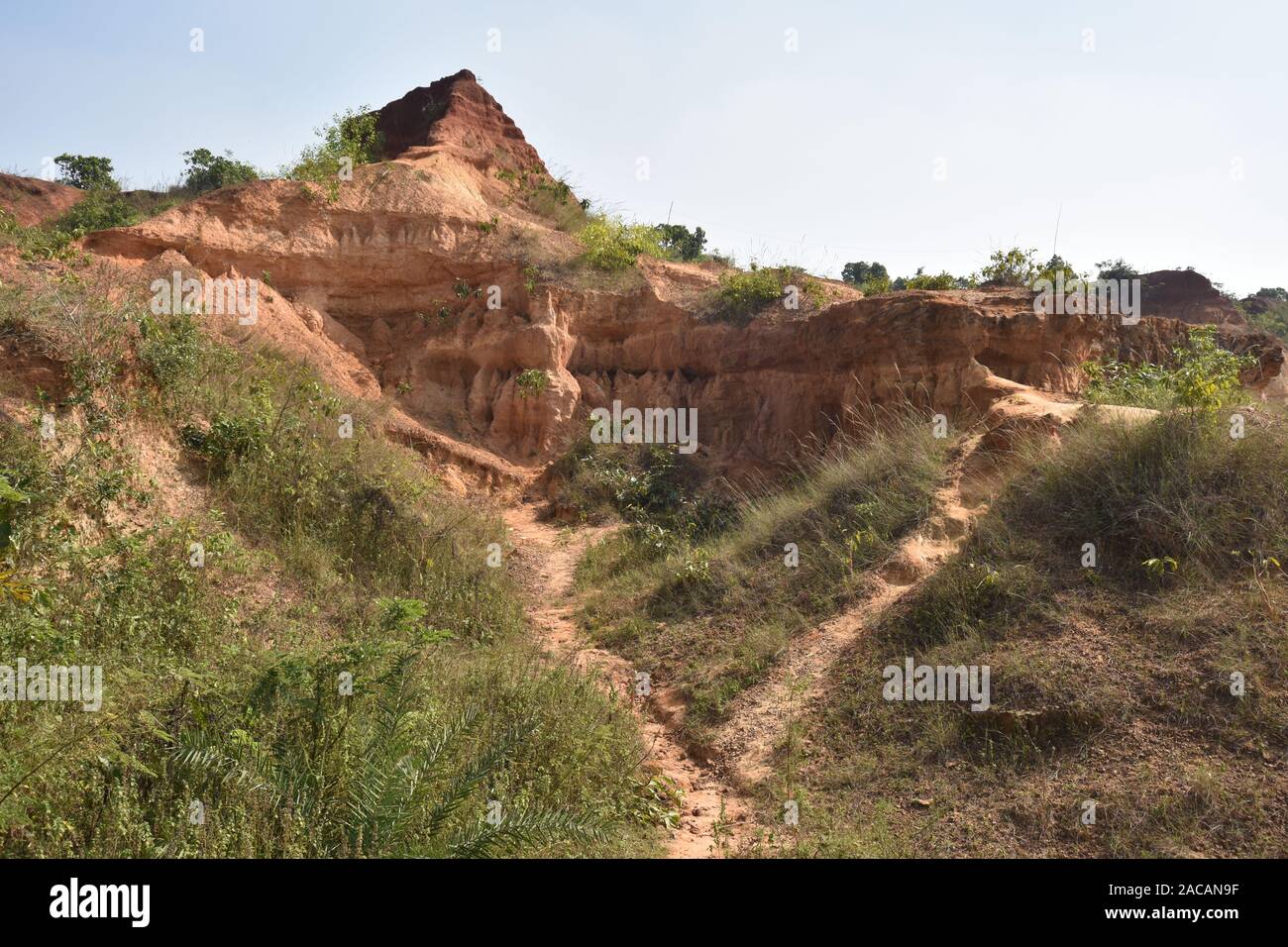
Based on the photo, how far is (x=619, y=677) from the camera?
765cm

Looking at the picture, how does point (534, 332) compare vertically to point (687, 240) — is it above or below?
below

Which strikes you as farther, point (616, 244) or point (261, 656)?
point (616, 244)

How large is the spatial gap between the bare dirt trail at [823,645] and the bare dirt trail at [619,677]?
25 cm

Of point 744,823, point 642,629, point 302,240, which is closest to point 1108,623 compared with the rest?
point 744,823

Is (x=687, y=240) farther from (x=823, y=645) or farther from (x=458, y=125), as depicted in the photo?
(x=823, y=645)

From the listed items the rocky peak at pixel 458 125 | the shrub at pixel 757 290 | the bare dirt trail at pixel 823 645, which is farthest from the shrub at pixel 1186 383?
the rocky peak at pixel 458 125

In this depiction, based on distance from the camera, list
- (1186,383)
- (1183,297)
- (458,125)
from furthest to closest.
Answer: (1183,297) → (458,125) → (1186,383)

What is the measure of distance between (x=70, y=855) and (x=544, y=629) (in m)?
4.98

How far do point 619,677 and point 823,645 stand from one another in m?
1.80

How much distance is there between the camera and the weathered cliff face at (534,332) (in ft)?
38.0

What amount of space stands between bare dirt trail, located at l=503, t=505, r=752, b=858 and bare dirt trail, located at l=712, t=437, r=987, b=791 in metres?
0.25

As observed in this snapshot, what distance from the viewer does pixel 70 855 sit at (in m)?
3.81

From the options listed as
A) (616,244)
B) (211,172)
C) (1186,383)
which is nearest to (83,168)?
(211,172)

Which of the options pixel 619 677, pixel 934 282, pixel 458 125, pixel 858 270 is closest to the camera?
pixel 619 677
